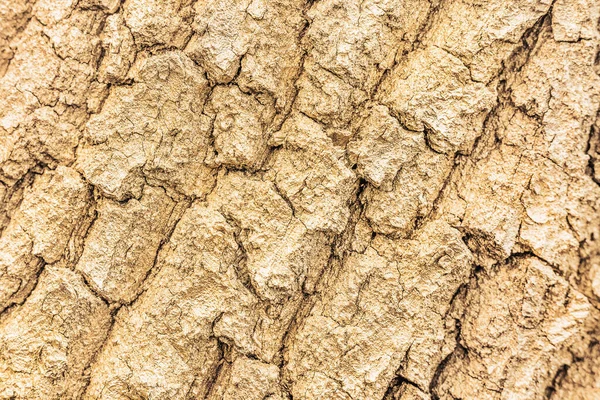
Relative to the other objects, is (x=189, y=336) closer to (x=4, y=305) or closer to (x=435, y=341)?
(x=4, y=305)

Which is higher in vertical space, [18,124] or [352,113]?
[352,113]

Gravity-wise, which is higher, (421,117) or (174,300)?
(421,117)

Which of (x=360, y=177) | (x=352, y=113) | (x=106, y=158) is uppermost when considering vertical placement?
(x=352, y=113)

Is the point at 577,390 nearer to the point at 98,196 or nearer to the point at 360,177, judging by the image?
the point at 360,177

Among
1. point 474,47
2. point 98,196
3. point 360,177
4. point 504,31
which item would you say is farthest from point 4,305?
point 504,31

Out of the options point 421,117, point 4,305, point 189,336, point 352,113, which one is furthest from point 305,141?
point 4,305

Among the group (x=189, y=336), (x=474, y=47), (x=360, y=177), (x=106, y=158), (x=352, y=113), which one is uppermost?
(x=474, y=47)
